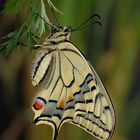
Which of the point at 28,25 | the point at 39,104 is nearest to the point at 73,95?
the point at 39,104

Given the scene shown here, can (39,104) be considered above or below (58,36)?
below

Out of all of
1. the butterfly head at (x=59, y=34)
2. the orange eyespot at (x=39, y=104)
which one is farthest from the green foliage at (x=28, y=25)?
the orange eyespot at (x=39, y=104)

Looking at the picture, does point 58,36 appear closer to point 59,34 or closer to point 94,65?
point 59,34

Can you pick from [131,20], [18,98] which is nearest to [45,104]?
[131,20]

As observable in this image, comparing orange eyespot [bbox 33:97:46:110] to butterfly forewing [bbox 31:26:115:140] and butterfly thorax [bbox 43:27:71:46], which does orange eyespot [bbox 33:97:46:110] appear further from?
butterfly thorax [bbox 43:27:71:46]

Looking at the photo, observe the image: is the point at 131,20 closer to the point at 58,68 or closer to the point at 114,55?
the point at 114,55
